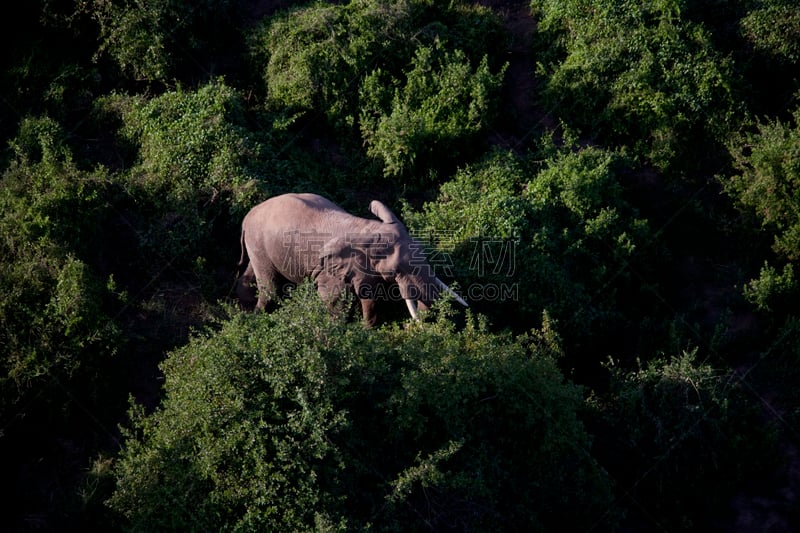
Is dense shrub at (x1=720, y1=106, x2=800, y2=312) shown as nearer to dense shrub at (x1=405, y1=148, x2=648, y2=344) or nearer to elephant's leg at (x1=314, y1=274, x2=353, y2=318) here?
dense shrub at (x1=405, y1=148, x2=648, y2=344)

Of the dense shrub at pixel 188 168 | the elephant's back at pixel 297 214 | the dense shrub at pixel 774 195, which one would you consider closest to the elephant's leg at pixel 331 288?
the elephant's back at pixel 297 214

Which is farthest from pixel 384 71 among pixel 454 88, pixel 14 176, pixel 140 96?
pixel 14 176

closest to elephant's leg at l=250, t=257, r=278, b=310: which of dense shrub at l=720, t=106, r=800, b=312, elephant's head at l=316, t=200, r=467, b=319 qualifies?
elephant's head at l=316, t=200, r=467, b=319

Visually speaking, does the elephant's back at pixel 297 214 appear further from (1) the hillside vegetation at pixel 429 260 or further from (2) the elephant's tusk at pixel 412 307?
(2) the elephant's tusk at pixel 412 307

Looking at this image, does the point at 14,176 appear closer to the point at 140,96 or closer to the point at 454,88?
the point at 140,96

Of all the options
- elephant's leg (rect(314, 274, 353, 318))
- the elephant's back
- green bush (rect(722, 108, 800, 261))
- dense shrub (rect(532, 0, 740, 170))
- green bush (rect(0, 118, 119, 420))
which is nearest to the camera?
green bush (rect(0, 118, 119, 420))
